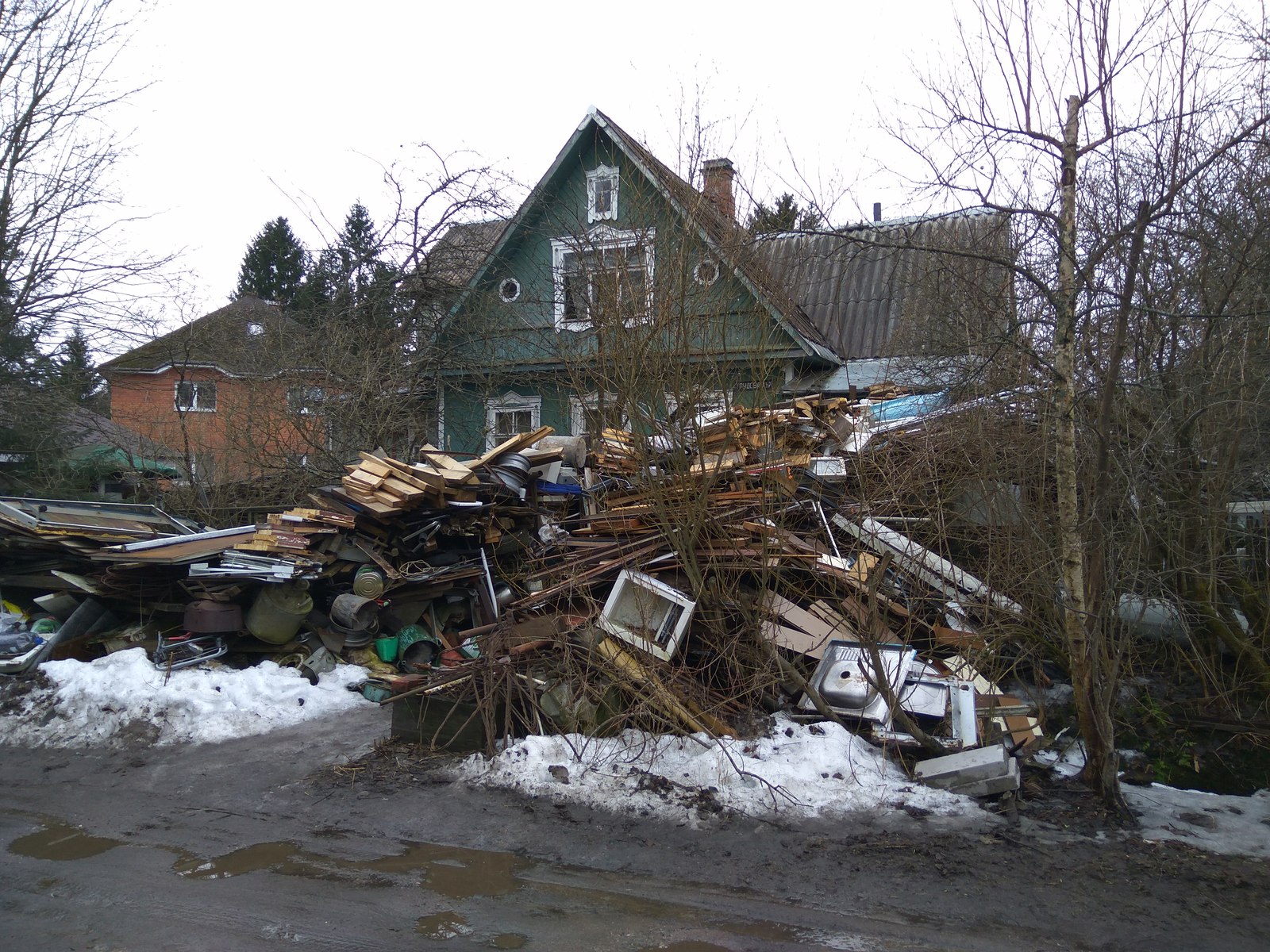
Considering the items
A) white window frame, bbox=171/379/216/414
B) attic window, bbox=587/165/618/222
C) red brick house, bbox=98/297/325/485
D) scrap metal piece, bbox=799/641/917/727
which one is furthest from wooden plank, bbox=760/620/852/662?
white window frame, bbox=171/379/216/414

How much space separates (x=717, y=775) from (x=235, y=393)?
437 inches

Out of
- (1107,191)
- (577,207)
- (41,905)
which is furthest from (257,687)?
(577,207)

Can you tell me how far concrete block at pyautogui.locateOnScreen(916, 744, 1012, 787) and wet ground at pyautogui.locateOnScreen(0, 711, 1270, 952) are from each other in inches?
11.4

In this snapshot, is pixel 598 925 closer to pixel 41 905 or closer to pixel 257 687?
pixel 41 905

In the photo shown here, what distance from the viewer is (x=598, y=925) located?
4.22 meters

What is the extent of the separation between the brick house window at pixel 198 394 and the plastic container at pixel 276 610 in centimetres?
749

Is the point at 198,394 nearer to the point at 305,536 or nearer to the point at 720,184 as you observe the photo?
the point at 305,536

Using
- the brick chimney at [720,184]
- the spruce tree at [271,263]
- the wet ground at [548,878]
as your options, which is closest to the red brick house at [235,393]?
the brick chimney at [720,184]

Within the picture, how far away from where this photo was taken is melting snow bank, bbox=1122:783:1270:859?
4965 mm

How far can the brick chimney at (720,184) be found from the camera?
7780mm

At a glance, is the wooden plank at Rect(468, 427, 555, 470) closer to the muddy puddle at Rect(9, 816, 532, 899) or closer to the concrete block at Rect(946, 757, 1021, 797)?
the muddy puddle at Rect(9, 816, 532, 899)

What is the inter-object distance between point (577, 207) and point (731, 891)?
1156cm

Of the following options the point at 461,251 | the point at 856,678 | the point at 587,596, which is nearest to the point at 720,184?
the point at 587,596

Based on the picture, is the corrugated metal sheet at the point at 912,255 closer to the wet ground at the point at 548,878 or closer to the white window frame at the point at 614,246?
the white window frame at the point at 614,246
